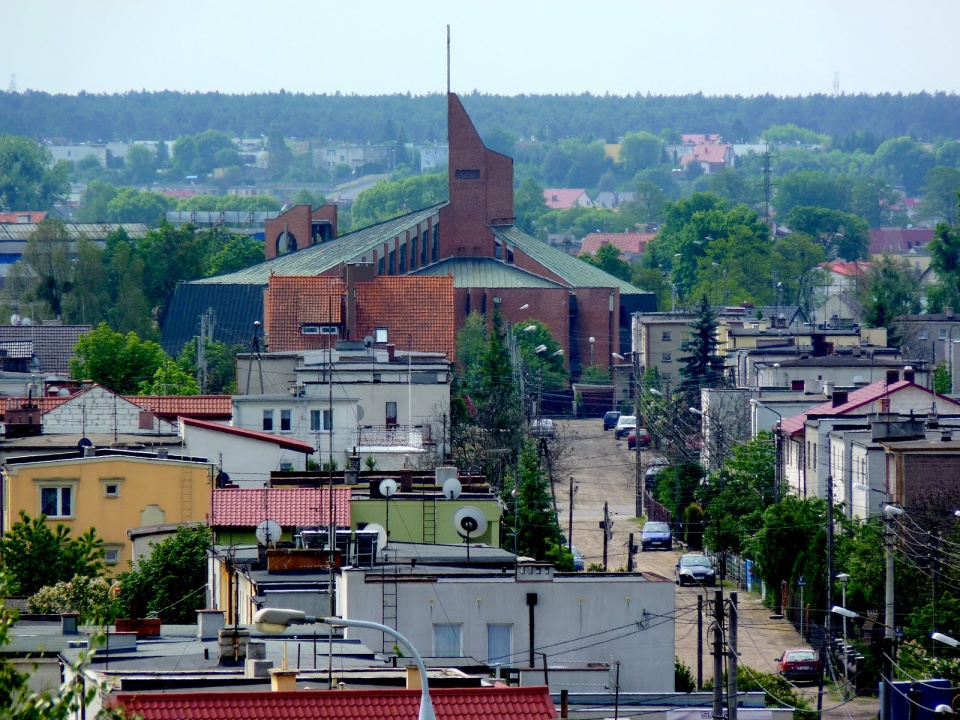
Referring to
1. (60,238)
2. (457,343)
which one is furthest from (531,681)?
(60,238)

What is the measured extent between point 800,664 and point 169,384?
33217mm

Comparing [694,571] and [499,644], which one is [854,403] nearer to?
[694,571]

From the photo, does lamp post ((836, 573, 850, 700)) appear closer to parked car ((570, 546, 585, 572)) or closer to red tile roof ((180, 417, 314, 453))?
parked car ((570, 546, 585, 572))

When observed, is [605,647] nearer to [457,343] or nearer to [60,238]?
[457,343]

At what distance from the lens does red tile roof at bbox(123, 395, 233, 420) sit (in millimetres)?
57084

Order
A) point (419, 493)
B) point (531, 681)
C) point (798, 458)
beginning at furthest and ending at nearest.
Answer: point (798, 458) < point (419, 493) < point (531, 681)

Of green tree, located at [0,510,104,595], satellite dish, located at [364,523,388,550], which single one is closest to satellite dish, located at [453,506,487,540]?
satellite dish, located at [364,523,388,550]

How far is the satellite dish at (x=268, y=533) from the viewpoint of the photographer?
32.9 metres

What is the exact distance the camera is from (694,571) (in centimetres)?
5125

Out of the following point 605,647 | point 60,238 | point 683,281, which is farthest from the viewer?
point 683,281

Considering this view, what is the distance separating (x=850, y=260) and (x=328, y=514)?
538 ft

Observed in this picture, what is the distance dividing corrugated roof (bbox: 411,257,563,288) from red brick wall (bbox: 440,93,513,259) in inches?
89.8

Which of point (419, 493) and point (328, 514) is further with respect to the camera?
→ point (419, 493)

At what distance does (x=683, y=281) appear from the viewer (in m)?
152
